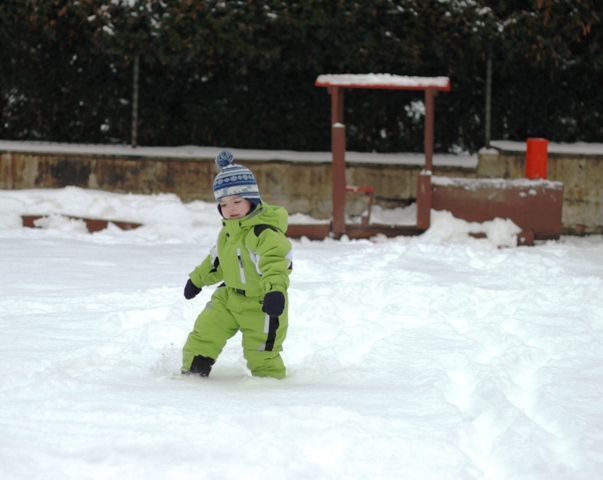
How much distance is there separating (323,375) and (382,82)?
5.43m

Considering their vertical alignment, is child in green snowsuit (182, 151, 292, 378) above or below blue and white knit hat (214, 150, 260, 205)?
below

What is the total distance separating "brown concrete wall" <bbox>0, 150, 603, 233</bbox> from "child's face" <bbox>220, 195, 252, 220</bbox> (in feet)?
21.5

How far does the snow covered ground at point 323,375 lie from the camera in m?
2.86

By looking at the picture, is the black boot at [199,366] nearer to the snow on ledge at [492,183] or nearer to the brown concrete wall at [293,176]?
the snow on ledge at [492,183]

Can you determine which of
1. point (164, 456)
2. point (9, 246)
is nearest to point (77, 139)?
point (9, 246)

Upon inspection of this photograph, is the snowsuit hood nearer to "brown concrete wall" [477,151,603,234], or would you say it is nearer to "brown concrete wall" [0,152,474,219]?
"brown concrete wall" [0,152,474,219]

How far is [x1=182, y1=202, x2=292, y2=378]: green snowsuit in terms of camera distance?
3.86 metres

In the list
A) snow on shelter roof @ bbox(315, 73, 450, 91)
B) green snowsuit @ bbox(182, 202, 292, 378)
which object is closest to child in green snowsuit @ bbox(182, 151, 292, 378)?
green snowsuit @ bbox(182, 202, 292, 378)

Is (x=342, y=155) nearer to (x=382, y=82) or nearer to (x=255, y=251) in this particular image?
(x=382, y=82)

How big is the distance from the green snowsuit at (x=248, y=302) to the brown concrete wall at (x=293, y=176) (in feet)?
21.4

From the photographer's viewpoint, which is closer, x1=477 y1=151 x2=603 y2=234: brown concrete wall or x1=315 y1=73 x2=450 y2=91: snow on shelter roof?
x1=315 y1=73 x2=450 y2=91: snow on shelter roof

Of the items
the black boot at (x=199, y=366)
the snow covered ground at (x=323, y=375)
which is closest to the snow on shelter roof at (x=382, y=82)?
the snow covered ground at (x=323, y=375)

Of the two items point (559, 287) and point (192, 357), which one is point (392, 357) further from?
point (559, 287)

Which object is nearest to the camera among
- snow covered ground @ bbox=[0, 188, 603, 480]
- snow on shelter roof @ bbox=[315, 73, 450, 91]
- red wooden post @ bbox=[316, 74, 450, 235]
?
snow covered ground @ bbox=[0, 188, 603, 480]
